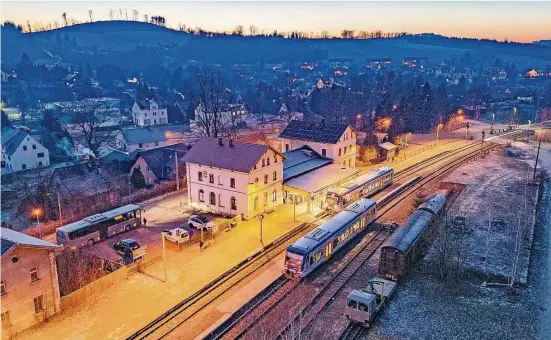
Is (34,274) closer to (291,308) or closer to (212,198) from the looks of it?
(291,308)

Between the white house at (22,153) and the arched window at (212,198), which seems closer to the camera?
the arched window at (212,198)

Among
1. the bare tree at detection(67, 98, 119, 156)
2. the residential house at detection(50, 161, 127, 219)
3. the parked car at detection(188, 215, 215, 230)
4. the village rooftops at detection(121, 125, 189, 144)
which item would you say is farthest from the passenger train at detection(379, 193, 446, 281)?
the bare tree at detection(67, 98, 119, 156)

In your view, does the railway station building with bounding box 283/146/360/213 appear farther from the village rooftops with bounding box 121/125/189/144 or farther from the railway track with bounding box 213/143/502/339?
the village rooftops with bounding box 121/125/189/144

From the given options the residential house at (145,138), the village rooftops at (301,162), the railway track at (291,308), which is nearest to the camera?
the railway track at (291,308)

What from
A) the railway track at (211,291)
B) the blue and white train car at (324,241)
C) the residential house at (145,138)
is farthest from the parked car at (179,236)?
the residential house at (145,138)

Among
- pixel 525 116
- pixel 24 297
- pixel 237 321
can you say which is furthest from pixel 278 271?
pixel 525 116

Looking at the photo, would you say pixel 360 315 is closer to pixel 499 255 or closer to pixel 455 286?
pixel 455 286

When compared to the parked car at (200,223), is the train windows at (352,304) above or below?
above

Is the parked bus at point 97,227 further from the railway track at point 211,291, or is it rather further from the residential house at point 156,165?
the residential house at point 156,165
